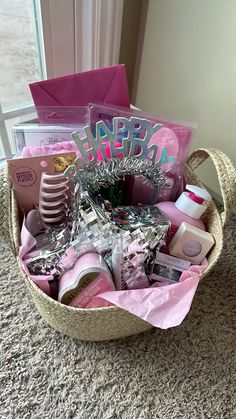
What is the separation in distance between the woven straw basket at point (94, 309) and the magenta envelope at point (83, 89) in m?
0.17

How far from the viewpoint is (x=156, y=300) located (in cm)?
45

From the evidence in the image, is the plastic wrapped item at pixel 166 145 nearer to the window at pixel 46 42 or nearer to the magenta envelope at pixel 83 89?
the magenta envelope at pixel 83 89

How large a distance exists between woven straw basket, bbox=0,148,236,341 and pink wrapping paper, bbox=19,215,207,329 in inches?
0.6

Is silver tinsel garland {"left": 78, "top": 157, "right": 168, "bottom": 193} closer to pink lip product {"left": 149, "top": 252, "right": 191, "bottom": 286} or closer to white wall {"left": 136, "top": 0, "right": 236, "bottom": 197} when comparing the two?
pink lip product {"left": 149, "top": 252, "right": 191, "bottom": 286}

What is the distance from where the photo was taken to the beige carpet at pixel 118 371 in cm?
54

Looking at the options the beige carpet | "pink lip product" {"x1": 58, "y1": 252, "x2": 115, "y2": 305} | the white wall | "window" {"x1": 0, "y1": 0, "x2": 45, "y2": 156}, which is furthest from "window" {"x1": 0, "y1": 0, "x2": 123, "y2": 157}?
the beige carpet

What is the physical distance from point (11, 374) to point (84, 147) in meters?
0.41

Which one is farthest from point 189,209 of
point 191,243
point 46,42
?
point 46,42

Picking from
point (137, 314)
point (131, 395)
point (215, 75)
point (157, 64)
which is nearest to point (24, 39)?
point (157, 64)

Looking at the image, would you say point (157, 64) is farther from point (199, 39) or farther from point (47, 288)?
point (47, 288)

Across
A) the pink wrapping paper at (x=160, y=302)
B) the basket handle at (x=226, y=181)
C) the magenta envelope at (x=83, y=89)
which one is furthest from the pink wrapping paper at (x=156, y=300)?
the magenta envelope at (x=83, y=89)

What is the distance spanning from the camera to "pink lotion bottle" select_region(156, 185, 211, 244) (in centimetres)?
54

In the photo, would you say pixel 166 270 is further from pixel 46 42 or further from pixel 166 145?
pixel 46 42

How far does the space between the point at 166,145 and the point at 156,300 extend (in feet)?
0.91
